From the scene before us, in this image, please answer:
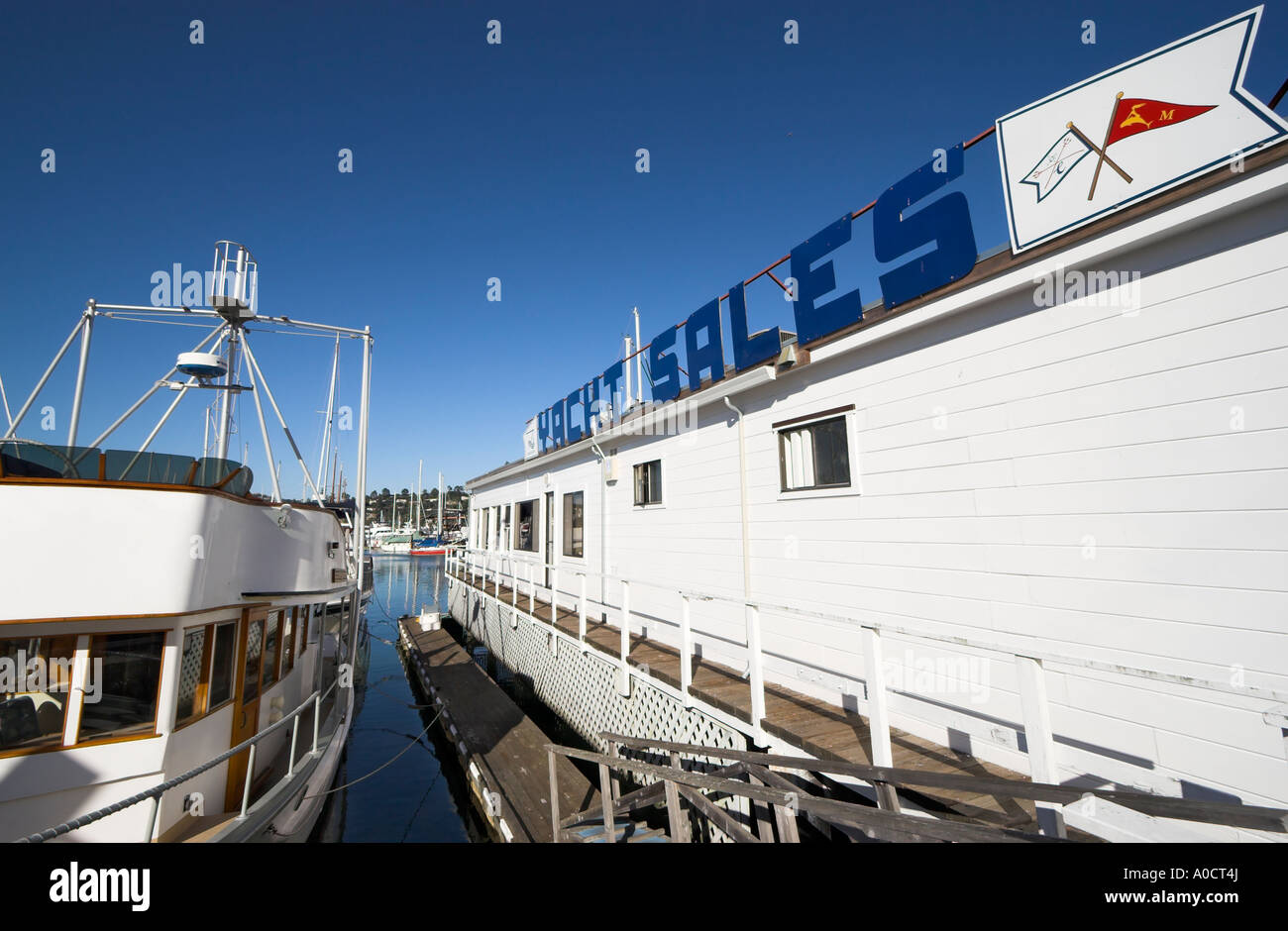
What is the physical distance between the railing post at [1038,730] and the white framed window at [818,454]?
306 centimetres

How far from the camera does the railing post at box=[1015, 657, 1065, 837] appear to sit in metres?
3.09

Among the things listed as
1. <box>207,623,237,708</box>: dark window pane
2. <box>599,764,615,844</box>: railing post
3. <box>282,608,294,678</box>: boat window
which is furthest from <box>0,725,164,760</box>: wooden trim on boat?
<box>599,764,615,844</box>: railing post

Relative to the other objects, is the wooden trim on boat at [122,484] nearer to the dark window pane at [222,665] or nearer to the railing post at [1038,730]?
the dark window pane at [222,665]

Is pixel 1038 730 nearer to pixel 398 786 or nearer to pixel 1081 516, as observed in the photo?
pixel 1081 516

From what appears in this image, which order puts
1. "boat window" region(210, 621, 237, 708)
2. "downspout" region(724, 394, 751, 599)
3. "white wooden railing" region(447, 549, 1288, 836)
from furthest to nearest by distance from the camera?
"downspout" region(724, 394, 751, 599) → "boat window" region(210, 621, 237, 708) → "white wooden railing" region(447, 549, 1288, 836)

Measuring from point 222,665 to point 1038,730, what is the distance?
7.42 metres

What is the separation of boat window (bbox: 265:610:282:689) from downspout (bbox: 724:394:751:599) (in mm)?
6268

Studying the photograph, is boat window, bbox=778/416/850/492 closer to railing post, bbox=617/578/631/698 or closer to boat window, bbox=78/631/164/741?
railing post, bbox=617/578/631/698

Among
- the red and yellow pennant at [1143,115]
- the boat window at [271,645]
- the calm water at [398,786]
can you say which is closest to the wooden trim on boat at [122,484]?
the boat window at [271,645]

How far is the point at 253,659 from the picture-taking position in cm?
669

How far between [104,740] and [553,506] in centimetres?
992

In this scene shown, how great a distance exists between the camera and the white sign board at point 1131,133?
3588 mm

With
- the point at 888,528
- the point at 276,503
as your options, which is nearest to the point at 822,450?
the point at 888,528

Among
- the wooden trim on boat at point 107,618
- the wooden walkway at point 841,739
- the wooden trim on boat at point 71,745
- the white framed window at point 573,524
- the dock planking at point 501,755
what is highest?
the white framed window at point 573,524
